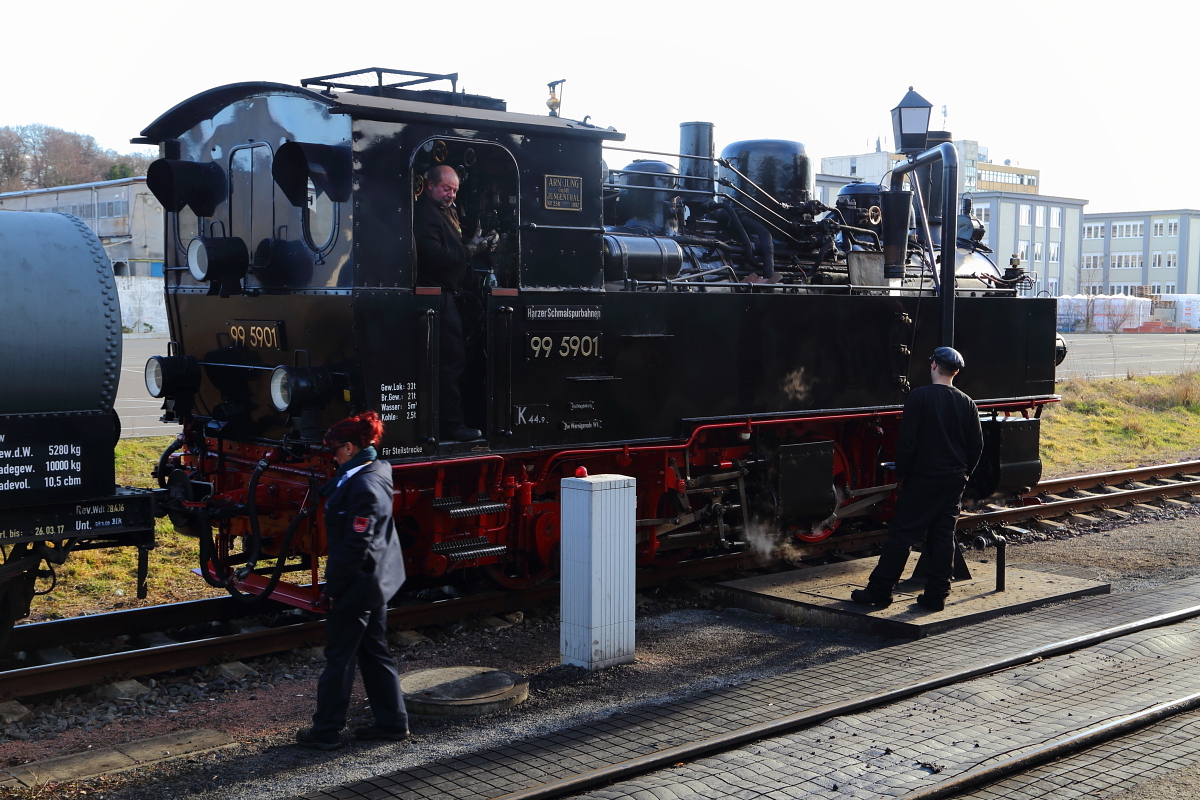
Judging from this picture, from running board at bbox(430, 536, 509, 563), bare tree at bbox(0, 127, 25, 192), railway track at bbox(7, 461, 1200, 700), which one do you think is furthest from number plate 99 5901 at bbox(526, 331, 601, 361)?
bare tree at bbox(0, 127, 25, 192)

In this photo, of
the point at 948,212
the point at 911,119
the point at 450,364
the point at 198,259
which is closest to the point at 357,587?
the point at 450,364

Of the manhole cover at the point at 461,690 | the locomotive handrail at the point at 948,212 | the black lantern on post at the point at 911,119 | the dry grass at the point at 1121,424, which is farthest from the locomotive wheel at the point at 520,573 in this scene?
the dry grass at the point at 1121,424

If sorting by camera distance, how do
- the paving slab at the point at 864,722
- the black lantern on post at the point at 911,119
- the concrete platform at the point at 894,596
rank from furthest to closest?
the black lantern on post at the point at 911,119 < the concrete platform at the point at 894,596 < the paving slab at the point at 864,722

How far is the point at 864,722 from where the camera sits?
542cm

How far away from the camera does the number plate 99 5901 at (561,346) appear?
7258 mm

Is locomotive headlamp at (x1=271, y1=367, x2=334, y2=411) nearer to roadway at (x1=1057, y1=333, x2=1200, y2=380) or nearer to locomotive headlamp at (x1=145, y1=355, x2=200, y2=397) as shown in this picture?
locomotive headlamp at (x1=145, y1=355, x2=200, y2=397)

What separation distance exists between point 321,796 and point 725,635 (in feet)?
11.3

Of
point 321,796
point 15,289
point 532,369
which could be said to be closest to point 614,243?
point 532,369

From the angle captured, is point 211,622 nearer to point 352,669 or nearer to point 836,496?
point 352,669

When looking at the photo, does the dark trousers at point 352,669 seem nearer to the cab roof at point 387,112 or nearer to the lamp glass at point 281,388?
the lamp glass at point 281,388

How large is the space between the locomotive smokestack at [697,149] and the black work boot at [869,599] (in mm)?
4140

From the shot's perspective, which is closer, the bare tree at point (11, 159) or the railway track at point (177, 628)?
the railway track at point (177, 628)

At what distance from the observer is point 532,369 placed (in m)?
7.25

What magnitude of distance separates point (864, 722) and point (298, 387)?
11.9ft
